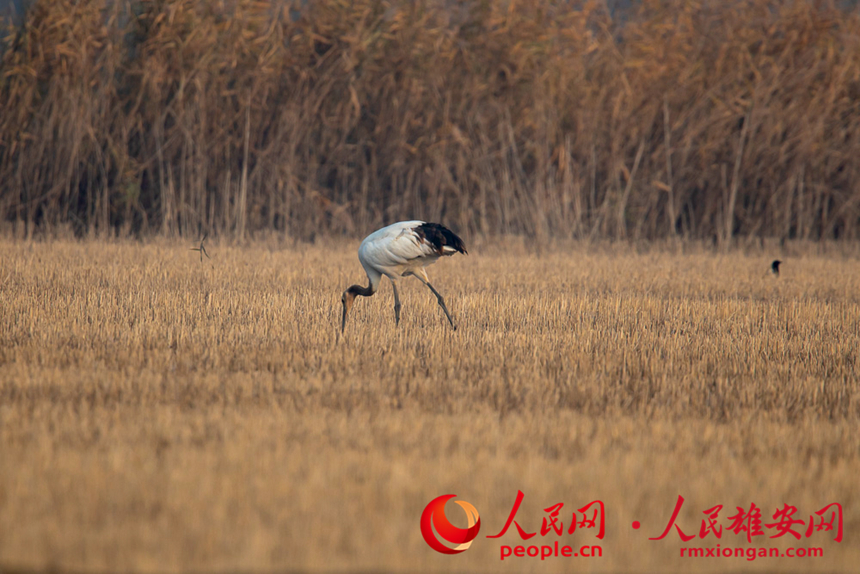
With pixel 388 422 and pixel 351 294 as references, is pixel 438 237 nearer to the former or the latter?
pixel 351 294

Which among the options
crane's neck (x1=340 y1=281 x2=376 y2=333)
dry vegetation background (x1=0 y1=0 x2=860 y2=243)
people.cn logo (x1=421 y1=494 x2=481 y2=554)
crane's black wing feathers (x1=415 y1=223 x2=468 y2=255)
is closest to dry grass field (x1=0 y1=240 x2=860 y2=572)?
people.cn logo (x1=421 y1=494 x2=481 y2=554)

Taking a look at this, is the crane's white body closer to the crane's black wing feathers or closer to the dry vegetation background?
the crane's black wing feathers

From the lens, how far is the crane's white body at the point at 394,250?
19.5 ft

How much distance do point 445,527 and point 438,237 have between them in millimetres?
3744

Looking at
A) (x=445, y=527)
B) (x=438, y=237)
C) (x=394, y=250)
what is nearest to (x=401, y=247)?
(x=394, y=250)

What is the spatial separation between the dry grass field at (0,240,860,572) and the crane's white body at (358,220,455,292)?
0.48 meters

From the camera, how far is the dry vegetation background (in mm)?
11102

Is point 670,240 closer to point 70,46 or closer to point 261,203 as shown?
point 261,203

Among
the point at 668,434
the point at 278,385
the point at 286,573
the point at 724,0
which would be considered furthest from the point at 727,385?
the point at 724,0

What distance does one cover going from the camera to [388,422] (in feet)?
11.1

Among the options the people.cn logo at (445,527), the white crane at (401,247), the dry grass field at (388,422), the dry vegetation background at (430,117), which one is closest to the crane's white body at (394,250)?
the white crane at (401,247)

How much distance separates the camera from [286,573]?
6.91 ft

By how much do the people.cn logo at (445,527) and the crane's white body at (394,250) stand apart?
3.52 metres

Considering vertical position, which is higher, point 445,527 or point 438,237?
point 438,237
